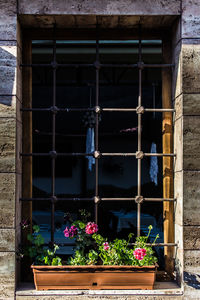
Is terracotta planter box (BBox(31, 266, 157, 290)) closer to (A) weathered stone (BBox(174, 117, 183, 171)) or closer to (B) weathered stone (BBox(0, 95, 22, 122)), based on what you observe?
(A) weathered stone (BBox(174, 117, 183, 171))

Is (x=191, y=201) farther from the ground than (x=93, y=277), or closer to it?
farther from the ground

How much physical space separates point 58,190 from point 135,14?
931 cm

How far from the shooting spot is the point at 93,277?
12.9 ft

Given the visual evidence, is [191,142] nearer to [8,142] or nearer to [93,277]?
[93,277]

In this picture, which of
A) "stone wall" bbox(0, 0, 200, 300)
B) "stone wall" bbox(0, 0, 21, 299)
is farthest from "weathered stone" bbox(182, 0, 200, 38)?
"stone wall" bbox(0, 0, 21, 299)

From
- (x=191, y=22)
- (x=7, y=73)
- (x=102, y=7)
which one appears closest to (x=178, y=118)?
(x=191, y=22)

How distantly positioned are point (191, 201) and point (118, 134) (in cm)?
751

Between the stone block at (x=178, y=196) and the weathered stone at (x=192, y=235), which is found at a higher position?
the stone block at (x=178, y=196)

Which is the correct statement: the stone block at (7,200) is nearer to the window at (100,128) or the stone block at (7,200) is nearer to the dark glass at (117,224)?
the window at (100,128)

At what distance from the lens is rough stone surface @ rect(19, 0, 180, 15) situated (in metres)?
4.06

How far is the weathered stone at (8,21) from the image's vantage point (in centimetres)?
404

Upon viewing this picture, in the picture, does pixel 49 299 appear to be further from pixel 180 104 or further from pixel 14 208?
pixel 180 104

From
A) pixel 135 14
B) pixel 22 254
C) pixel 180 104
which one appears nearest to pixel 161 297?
pixel 22 254

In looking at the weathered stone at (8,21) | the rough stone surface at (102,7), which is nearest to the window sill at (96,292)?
the weathered stone at (8,21)
